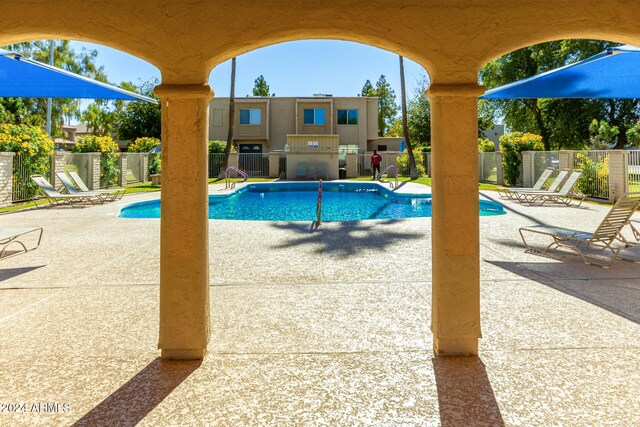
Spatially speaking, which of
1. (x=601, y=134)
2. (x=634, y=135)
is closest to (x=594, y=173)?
(x=601, y=134)

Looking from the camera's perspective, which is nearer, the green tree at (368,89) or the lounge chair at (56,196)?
the lounge chair at (56,196)

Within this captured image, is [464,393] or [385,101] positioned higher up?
[385,101]

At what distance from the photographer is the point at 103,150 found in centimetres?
1792

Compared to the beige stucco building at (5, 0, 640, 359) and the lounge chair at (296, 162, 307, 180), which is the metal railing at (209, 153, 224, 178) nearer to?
the lounge chair at (296, 162, 307, 180)

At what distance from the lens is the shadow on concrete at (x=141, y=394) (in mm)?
2385

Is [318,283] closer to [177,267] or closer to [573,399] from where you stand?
[177,267]

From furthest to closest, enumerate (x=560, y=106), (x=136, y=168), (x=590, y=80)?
(x=560, y=106), (x=136, y=168), (x=590, y=80)

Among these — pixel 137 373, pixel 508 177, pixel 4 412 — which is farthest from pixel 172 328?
pixel 508 177

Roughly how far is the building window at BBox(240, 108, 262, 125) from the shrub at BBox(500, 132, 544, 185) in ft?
65.3

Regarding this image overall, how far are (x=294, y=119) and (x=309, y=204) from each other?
18.4m

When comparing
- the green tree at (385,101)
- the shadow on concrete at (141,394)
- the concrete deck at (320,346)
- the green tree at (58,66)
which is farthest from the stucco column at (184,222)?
the green tree at (385,101)

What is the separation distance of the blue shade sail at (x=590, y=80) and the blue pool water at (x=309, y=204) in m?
4.71

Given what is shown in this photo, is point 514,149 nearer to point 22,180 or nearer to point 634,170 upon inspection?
point 634,170

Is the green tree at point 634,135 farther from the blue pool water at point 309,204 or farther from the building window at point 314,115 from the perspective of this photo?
the building window at point 314,115
